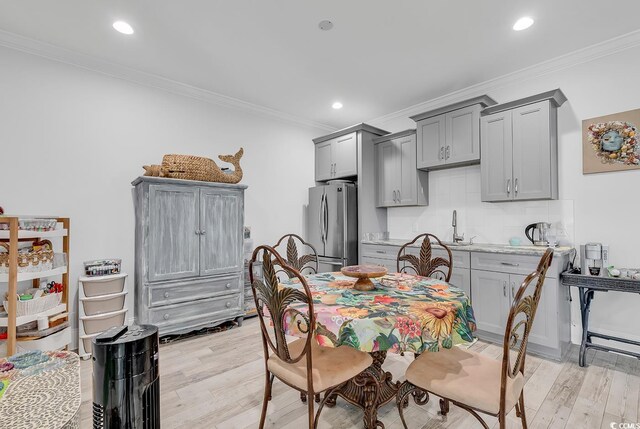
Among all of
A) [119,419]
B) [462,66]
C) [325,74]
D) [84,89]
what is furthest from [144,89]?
[119,419]

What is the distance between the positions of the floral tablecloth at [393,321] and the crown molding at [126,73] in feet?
10.5

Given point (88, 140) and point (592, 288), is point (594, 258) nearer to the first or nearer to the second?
point (592, 288)

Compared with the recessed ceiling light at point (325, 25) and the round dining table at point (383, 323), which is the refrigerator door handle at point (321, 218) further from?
the round dining table at point (383, 323)

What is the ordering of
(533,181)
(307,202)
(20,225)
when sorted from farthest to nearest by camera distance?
(307,202) → (533,181) → (20,225)

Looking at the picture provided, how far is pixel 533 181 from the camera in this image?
308 centimetres

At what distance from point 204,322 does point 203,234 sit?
3.09 feet

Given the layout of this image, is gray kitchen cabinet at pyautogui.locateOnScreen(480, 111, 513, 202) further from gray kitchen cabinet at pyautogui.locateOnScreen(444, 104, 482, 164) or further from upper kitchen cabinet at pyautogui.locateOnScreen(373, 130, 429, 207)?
upper kitchen cabinet at pyautogui.locateOnScreen(373, 130, 429, 207)

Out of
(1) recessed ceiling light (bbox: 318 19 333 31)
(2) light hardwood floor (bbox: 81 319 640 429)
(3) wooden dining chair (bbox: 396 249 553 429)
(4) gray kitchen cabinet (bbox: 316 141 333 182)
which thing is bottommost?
(2) light hardwood floor (bbox: 81 319 640 429)

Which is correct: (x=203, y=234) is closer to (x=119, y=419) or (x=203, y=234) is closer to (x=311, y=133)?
(x=311, y=133)

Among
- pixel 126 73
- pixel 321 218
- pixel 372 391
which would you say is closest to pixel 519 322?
pixel 372 391

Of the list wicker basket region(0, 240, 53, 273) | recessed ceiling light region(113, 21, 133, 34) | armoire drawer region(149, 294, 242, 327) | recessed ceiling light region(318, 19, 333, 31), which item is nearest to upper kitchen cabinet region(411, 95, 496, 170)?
recessed ceiling light region(318, 19, 333, 31)

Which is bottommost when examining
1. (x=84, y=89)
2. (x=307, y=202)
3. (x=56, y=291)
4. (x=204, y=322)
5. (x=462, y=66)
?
(x=204, y=322)

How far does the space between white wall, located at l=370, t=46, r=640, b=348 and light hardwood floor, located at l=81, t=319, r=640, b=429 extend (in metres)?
0.51

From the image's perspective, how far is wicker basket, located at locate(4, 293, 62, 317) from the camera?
223cm
